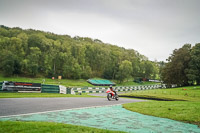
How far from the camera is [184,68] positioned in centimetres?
4638

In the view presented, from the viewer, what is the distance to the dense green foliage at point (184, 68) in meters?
42.3

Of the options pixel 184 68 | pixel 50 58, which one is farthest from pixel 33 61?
pixel 184 68

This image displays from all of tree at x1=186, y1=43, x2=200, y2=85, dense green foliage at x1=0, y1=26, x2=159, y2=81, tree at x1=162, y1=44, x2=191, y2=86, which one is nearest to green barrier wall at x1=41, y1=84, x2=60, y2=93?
tree at x1=186, y1=43, x2=200, y2=85

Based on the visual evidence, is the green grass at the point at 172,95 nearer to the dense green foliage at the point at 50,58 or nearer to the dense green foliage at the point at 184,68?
the dense green foliage at the point at 184,68

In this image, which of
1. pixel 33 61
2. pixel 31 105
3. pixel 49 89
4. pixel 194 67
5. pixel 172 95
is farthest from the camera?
pixel 33 61

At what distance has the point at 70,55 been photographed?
72562mm

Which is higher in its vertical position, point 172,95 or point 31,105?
point 31,105

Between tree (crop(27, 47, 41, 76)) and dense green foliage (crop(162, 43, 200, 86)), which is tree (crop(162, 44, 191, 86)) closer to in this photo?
dense green foliage (crop(162, 43, 200, 86))

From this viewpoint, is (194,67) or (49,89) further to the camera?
(194,67)

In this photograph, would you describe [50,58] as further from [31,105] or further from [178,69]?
[31,105]

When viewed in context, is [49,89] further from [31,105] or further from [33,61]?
[33,61]

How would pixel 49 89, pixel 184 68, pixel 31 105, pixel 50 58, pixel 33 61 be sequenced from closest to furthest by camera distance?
pixel 31 105 → pixel 49 89 → pixel 184 68 → pixel 33 61 → pixel 50 58

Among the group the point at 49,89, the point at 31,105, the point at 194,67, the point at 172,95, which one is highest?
the point at 194,67

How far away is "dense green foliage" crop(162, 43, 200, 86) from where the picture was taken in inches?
1667
